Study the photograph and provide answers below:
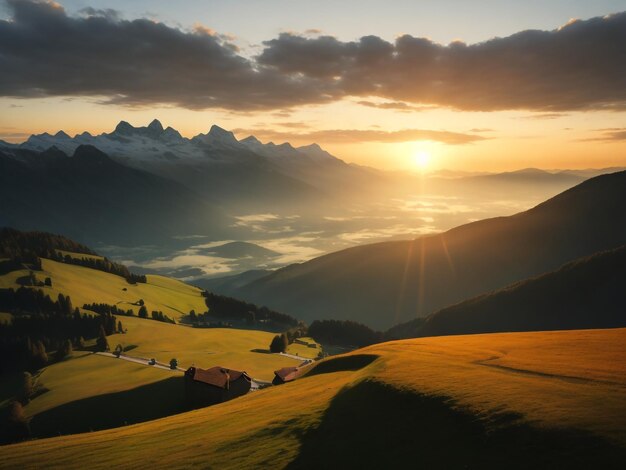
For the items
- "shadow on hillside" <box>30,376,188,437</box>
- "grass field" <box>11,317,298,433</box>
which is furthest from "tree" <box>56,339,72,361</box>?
"shadow on hillside" <box>30,376,188,437</box>

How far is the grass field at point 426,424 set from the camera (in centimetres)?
2580

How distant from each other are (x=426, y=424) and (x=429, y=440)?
217 centimetres

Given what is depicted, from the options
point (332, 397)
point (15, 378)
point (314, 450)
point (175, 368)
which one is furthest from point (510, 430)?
point (15, 378)

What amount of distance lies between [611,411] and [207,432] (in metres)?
33.0

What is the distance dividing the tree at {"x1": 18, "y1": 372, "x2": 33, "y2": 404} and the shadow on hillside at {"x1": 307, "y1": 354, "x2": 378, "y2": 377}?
100779 mm

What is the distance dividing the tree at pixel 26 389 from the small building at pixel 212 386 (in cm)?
5988

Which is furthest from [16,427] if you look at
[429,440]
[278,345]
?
[429,440]

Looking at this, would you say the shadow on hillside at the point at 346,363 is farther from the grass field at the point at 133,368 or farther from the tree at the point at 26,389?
the tree at the point at 26,389

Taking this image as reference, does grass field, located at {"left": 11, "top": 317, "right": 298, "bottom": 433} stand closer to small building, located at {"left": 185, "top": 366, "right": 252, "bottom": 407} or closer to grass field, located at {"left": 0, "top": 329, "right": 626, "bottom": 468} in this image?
small building, located at {"left": 185, "top": 366, "right": 252, "bottom": 407}

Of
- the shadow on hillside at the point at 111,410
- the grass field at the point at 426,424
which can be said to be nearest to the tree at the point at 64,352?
the shadow on hillside at the point at 111,410

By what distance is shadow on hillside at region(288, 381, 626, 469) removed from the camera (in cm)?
2397

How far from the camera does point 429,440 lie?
2939 centimetres

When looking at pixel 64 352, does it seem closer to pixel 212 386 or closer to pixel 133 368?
pixel 133 368

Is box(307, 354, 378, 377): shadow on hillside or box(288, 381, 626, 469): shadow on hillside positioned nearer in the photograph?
box(288, 381, 626, 469): shadow on hillside
